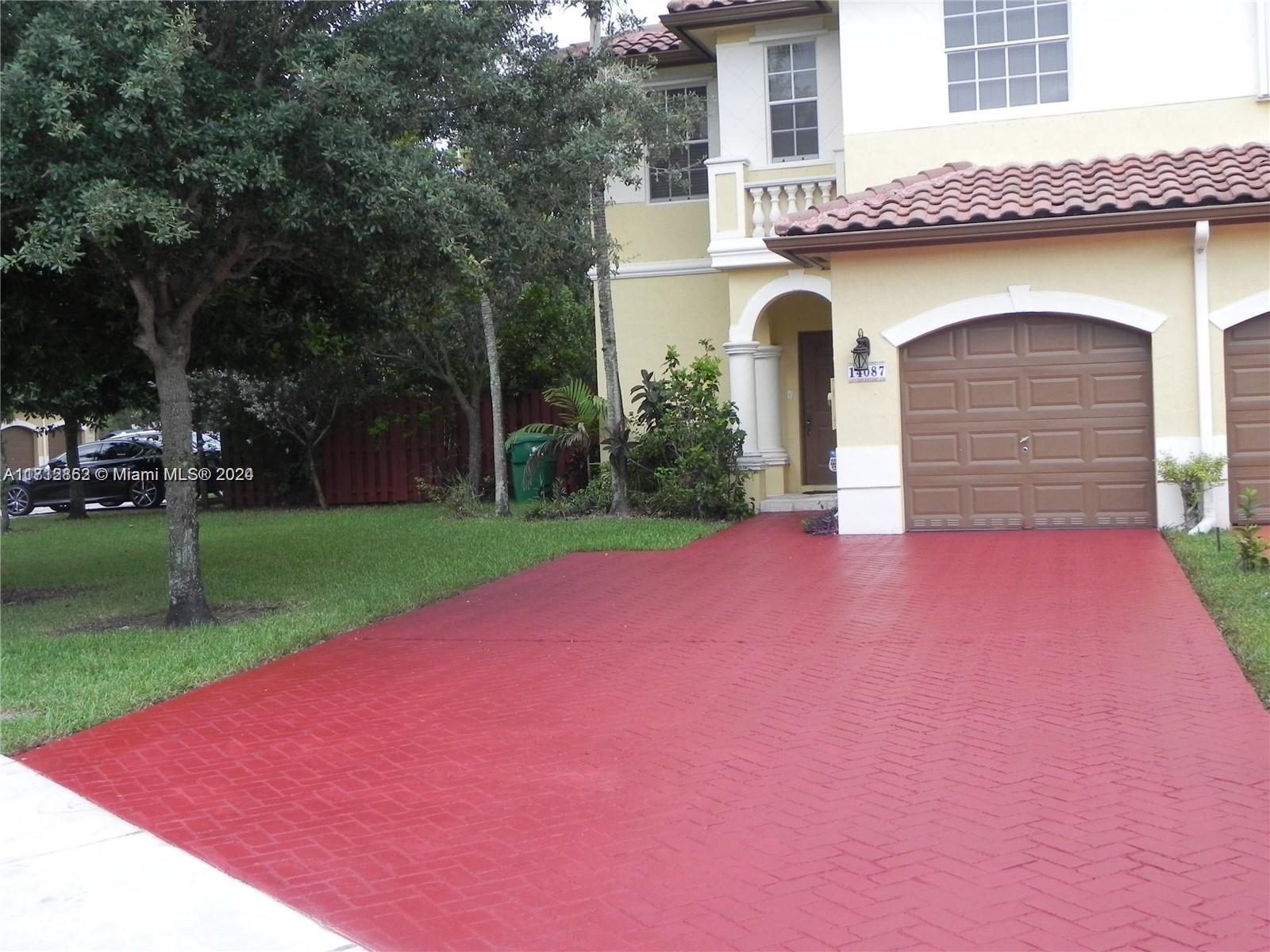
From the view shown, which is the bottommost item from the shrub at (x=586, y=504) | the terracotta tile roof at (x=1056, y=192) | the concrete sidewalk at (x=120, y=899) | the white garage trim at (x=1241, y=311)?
the concrete sidewalk at (x=120, y=899)

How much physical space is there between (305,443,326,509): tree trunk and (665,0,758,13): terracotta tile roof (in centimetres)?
1069

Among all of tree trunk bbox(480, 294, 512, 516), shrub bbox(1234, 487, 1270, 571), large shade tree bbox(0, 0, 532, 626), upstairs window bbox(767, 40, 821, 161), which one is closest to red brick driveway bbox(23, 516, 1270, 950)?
shrub bbox(1234, 487, 1270, 571)

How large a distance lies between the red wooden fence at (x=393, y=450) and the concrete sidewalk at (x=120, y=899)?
57.1 feet

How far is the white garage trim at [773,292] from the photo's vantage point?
59.1 ft

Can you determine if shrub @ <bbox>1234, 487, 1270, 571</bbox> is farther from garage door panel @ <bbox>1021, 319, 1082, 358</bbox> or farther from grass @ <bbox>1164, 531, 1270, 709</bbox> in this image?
garage door panel @ <bbox>1021, 319, 1082, 358</bbox>

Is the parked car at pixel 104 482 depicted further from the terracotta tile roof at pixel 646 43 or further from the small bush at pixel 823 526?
the small bush at pixel 823 526

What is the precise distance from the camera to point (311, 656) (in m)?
9.66

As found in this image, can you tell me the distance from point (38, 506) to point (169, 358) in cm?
1970

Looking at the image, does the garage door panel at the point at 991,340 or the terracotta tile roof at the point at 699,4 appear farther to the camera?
the terracotta tile roof at the point at 699,4

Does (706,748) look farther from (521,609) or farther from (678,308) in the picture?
(678,308)

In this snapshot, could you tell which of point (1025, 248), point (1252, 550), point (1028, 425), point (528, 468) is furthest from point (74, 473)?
point (1252, 550)

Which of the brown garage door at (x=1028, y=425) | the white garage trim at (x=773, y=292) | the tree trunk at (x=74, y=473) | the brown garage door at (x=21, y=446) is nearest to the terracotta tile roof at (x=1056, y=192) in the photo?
the brown garage door at (x=1028, y=425)

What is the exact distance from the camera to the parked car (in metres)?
27.4

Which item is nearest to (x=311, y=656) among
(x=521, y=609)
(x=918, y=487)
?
(x=521, y=609)
